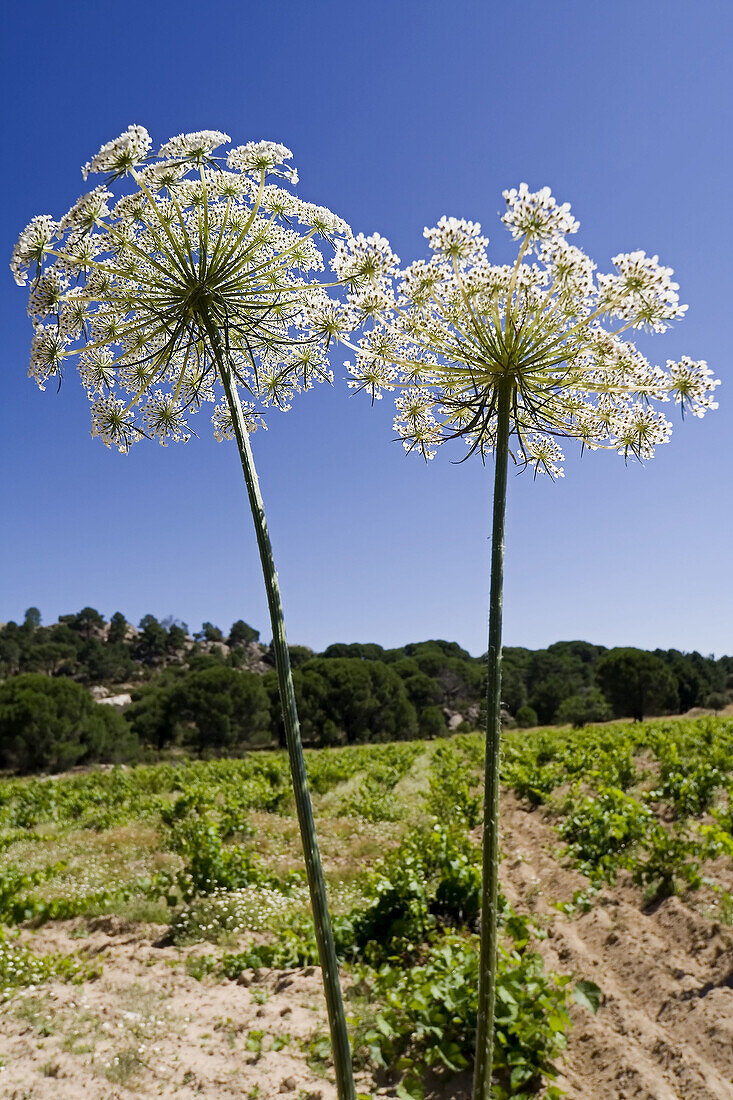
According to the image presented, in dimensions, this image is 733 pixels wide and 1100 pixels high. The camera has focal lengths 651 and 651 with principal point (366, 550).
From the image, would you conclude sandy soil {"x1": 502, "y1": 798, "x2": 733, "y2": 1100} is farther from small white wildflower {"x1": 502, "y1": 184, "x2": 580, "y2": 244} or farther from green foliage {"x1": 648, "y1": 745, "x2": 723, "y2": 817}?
small white wildflower {"x1": 502, "y1": 184, "x2": 580, "y2": 244}

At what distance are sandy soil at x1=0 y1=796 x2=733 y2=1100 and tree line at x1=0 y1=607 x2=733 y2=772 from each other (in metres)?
28.2

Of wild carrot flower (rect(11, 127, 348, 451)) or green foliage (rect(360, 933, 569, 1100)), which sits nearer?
wild carrot flower (rect(11, 127, 348, 451))

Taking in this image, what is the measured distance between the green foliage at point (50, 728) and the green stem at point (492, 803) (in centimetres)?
4493

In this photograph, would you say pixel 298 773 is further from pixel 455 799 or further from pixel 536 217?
pixel 455 799

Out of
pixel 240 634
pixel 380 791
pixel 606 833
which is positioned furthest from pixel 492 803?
pixel 240 634

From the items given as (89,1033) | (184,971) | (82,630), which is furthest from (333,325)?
(82,630)

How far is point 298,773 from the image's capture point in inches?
78.4

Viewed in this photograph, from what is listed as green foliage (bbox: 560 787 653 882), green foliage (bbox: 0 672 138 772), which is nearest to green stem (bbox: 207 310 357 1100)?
green foliage (bbox: 560 787 653 882)

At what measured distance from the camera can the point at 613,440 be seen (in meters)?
2.89

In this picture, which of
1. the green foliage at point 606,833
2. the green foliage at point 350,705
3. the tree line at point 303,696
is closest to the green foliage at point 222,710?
the tree line at point 303,696

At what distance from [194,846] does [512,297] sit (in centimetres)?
994

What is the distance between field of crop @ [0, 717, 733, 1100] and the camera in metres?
4.86

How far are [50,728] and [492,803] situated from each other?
1789 inches

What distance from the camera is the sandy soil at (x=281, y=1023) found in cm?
471
